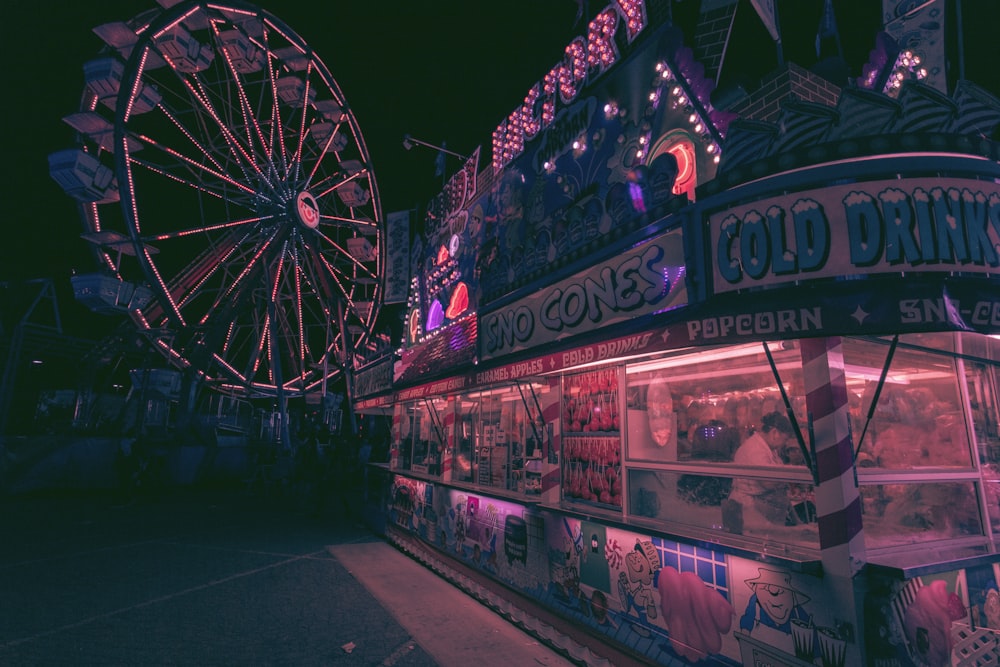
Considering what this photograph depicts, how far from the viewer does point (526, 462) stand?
6.96 meters

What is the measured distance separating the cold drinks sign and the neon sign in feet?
14.8

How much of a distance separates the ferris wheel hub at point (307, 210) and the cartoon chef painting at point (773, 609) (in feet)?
59.1

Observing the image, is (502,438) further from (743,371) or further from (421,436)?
(743,371)

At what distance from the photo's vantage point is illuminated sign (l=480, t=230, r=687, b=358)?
4195mm

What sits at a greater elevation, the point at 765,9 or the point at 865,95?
the point at 765,9

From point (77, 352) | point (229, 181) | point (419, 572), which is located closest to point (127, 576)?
point (419, 572)

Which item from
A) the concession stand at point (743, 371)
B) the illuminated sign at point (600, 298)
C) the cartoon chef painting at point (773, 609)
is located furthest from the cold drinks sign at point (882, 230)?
the cartoon chef painting at point (773, 609)

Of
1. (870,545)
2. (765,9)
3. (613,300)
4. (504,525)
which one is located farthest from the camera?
(504,525)

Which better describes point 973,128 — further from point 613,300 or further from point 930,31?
point 930,31

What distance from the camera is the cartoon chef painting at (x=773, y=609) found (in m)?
3.29

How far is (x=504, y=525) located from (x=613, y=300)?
369cm

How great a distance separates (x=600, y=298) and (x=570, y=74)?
495cm

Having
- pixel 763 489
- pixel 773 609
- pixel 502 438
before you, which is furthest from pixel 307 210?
pixel 773 609

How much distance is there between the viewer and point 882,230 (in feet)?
10.3
